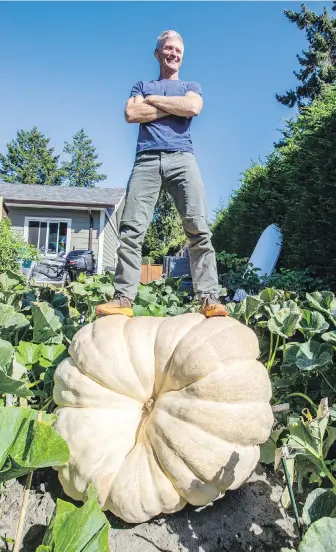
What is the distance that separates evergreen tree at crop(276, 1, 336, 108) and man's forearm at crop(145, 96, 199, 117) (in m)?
17.5

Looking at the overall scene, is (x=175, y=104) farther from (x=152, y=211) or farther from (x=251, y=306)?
(x=251, y=306)

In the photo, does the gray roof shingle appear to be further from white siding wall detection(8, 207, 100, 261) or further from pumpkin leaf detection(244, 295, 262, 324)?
pumpkin leaf detection(244, 295, 262, 324)

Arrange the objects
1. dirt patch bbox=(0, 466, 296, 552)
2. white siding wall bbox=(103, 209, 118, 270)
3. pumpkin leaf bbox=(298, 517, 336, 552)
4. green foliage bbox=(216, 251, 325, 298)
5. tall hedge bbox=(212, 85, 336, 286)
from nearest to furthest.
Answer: pumpkin leaf bbox=(298, 517, 336, 552), dirt patch bbox=(0, 466, 296, 552), green foliage bbox=(216, 251, 325, 298), tall hedge bbox=(212, 85, 336, 286), white siding wall bbox=(103, 209, 118, 270)

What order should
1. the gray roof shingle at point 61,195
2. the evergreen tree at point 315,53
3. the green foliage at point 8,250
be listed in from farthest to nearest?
the evergreen tree at point 315,53
the gray roof shingle at point 61,195
the green foliage at point 8,250

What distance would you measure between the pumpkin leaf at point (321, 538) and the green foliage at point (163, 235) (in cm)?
2229

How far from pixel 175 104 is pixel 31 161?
40.1 metres

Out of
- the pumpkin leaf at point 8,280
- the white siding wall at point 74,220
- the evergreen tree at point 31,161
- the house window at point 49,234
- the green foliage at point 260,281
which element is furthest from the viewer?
the evergreen tree at point 31,161

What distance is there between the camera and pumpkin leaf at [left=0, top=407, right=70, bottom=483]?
3.24ft

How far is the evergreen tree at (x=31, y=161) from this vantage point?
127ft

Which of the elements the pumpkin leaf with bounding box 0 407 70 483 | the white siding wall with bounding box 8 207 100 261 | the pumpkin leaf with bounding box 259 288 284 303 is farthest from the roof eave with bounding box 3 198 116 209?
the pumpkin leaf with bounding box 0 407 70 483

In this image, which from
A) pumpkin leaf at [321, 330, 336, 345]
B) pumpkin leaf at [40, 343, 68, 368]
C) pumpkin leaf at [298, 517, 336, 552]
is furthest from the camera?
pumpkin leaf at [40, 343, 68, 368]

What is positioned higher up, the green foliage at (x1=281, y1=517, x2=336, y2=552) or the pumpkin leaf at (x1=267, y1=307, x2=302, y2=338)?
the pumpkin leaf at (x1=267, y1=307, x2=302, y2=338)

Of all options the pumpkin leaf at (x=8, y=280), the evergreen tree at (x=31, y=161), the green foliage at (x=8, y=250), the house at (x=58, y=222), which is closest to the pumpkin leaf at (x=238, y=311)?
the pumpkin leaf at (x=8, y=280)

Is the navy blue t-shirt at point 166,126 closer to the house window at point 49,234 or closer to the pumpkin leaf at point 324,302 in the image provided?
the pumpkin leaf at point 324,302
